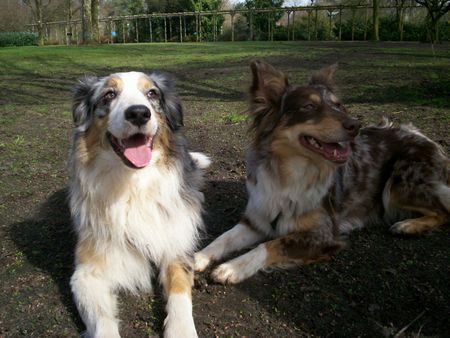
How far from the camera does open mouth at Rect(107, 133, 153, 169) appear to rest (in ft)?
10.6

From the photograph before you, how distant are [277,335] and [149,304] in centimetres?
99

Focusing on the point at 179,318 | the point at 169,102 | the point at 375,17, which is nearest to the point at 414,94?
the point at 169,102

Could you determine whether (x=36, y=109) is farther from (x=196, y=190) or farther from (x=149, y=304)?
(x=149, y=304)

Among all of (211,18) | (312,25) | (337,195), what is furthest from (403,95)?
(211,18)

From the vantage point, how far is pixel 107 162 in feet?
11.0

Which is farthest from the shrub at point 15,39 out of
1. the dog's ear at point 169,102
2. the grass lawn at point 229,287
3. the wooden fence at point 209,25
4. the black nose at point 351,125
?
the black nose at point 351,125

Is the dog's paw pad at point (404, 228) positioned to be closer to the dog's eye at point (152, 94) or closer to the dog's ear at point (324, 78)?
the dog's ear at point (324, 78)

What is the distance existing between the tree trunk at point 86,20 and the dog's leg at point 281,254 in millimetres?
31075

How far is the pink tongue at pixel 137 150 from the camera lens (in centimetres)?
322

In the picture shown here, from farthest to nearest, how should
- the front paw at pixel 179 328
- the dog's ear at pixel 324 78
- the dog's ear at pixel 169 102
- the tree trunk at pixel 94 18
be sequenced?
1. the tree trunk at pixel 94 18
2. the dog's ear at pixel 324 78
3. the dog's ear at pixel 169 102
4. the front paw at pixel 179 328

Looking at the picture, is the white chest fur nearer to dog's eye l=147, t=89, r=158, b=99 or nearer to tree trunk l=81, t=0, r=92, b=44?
dog's eye l=147, t=89, r=158, b=99

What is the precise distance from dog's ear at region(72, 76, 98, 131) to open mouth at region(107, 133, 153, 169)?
14.4 inches

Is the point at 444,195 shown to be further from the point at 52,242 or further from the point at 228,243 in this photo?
the point at 52,242

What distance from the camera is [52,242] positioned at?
416 cm
